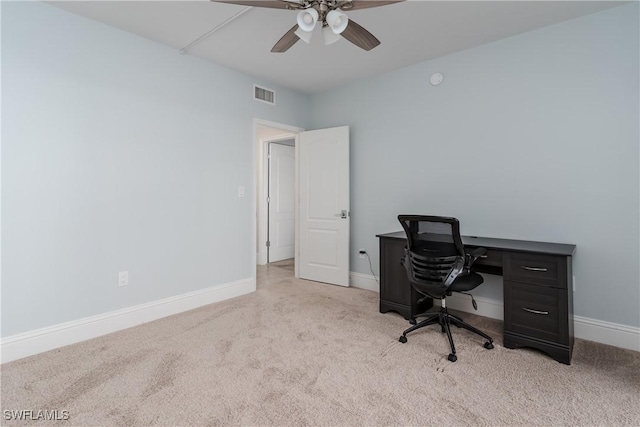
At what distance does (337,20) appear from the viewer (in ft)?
6.07

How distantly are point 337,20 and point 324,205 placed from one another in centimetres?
261

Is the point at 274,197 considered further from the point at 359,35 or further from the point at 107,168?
the point at 359,35

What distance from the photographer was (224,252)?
3.62 m

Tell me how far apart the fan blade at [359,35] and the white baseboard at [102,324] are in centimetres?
278

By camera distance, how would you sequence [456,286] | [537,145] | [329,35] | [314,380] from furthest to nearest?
1. [537,145]
2. [456,286]
3. [329,35]
4. [314,380]

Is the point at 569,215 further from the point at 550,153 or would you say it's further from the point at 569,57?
the point at 569,57

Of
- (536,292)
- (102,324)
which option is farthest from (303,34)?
(102,324)

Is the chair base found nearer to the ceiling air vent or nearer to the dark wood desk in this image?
the dark wood desk

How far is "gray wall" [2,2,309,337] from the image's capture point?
2.30 meters

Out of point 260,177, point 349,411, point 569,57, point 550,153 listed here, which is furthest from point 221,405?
point 260,177

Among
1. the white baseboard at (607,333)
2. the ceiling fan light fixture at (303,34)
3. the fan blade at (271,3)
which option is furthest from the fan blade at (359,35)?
the white baseboard at (607,333)

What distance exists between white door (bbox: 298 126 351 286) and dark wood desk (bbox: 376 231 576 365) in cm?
174

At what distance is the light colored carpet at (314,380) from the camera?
1.67m

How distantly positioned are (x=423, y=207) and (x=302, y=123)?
2081mm
